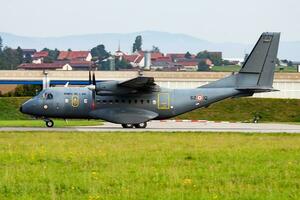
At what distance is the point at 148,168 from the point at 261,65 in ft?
90.9

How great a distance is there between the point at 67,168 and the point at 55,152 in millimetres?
5122

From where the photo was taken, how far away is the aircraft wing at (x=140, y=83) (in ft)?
154

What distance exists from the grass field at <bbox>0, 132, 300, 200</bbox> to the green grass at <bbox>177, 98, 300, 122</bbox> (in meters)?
Result: 35.3

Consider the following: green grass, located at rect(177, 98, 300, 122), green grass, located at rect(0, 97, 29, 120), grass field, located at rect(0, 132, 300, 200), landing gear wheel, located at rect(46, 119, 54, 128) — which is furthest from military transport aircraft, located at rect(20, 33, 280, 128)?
green grass, located at rect(0, 97, 29, 120)

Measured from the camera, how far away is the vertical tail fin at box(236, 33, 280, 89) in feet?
162

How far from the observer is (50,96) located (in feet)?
160

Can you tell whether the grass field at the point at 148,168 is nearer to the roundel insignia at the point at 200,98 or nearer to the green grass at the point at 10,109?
the roundel insignia at the point at 200,98

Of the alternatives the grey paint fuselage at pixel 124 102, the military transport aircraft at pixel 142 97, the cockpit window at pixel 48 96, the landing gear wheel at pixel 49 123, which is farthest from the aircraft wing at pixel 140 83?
the landing gear wheel at pixel 49 123

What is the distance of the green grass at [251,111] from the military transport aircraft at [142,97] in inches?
789

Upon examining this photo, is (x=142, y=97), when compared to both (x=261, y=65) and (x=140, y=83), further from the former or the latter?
(x=261, y=65)

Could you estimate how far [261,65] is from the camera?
1954 inches

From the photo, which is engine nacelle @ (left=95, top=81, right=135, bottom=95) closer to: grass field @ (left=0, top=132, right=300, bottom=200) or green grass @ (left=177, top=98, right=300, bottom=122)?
grass field @ (left=0, top=132, right=300, bottom=200)

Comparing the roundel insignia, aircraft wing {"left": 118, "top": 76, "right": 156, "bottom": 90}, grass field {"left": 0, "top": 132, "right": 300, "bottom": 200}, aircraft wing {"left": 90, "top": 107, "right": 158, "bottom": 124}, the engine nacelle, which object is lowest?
aircraft wing {"left": 90, "top": 107, "right": 158, "bottom": 124}

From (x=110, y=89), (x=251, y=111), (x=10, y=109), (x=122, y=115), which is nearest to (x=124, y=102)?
(x=122, y=115)
